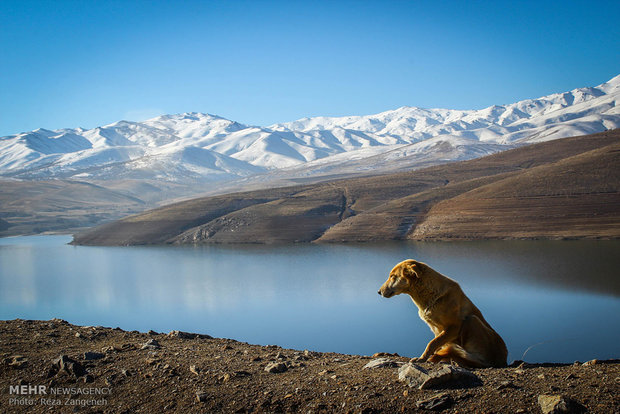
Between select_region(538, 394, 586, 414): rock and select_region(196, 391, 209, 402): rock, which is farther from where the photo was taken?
select_region(196, 391, 209, 402): rock

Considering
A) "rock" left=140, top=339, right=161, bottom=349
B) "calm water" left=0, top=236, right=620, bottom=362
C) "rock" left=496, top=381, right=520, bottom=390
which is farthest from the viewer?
"calm water" left=0, top=236, right=620, bottom=362

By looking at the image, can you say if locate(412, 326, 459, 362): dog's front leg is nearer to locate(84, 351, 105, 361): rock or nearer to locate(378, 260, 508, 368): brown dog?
locate(378, 260, 508, 368): brown dog

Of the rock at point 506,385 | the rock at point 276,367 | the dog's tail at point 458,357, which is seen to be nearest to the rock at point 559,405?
the rock at point 506,385

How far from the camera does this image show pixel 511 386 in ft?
14.4

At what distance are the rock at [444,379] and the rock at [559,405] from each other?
653mm

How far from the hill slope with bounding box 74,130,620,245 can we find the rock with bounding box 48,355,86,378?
1876 inches

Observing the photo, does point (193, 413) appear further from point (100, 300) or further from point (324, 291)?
point (100, 300)

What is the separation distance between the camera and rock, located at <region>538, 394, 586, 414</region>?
3.85m

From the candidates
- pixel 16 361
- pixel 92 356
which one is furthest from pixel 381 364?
pixel 16 361

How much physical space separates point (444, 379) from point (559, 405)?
98 centimetres

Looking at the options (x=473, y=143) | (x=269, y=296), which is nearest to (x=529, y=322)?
(x=269, y=296)

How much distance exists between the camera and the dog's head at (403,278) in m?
5.64

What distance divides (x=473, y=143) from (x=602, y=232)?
5715 inches

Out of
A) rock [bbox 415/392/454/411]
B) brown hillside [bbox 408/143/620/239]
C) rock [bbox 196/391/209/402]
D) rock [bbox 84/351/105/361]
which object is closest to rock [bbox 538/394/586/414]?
rock [bbox 415/392/454/411]
